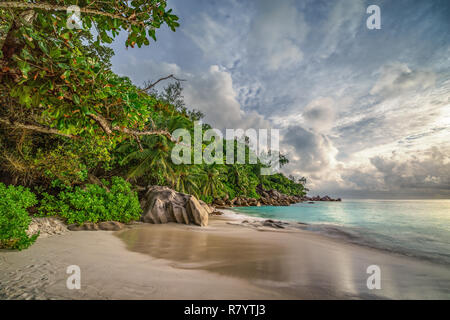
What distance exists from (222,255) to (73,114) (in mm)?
3491

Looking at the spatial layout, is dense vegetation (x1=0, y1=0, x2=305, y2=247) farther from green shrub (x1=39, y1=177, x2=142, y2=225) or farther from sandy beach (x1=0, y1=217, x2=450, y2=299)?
sandy beach (x1=0, y1=217, x2=450, y2=299)

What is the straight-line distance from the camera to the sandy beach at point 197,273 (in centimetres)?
211

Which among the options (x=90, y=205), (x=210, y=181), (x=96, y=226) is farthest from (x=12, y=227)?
(x=210, y=181)

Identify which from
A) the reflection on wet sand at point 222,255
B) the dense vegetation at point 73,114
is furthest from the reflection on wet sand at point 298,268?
the dense vegetation at point 73,114

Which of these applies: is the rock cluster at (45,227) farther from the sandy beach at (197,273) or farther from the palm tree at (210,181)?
the palm tree at (210,181)

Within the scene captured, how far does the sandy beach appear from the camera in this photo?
6.91ft

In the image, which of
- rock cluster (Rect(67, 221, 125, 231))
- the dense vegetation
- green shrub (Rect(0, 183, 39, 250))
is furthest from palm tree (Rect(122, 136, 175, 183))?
green shrub (Rect(0, 183, 39, 250))

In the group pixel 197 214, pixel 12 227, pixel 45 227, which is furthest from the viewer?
pixel 197 214

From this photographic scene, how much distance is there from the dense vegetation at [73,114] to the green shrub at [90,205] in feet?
0.10

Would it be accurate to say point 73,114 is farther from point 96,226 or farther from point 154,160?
point 154,160

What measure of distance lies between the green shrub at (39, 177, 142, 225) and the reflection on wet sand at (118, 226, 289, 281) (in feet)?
5.81

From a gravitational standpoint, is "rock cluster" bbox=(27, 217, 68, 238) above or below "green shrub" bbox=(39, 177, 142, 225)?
below

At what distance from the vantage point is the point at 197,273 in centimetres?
276
